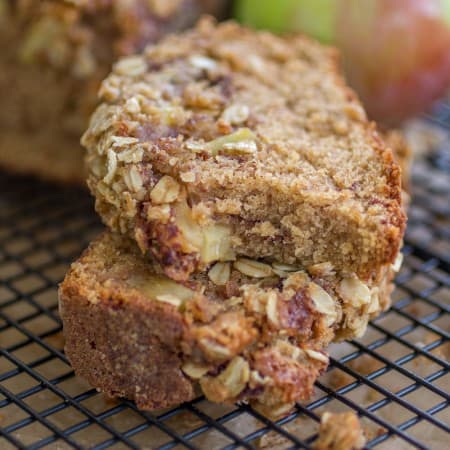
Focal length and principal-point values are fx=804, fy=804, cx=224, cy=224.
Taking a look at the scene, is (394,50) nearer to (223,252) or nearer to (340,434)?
(223,252)

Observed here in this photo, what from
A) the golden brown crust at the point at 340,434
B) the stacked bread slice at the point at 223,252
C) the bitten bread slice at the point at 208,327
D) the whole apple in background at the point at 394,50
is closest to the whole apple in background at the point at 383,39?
the whole apple in background at the point at 394,50

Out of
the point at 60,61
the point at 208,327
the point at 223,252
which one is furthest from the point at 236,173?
the point at 60,61

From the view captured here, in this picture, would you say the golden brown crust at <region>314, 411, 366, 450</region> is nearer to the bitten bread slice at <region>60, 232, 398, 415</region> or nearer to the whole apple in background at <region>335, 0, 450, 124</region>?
the bitten bread slice at <region>60, 232, 398, 415</region>

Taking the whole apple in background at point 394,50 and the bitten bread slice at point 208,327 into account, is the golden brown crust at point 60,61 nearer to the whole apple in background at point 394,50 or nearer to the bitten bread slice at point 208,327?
the whole apple in background at point 394,50

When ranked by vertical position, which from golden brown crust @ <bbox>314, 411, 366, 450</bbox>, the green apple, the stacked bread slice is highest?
the green apple

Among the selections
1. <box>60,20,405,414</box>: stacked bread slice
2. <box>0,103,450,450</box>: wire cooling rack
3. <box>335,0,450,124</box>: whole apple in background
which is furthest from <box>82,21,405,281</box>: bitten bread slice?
<box>335,0,450,124</box>: whole apple in background
